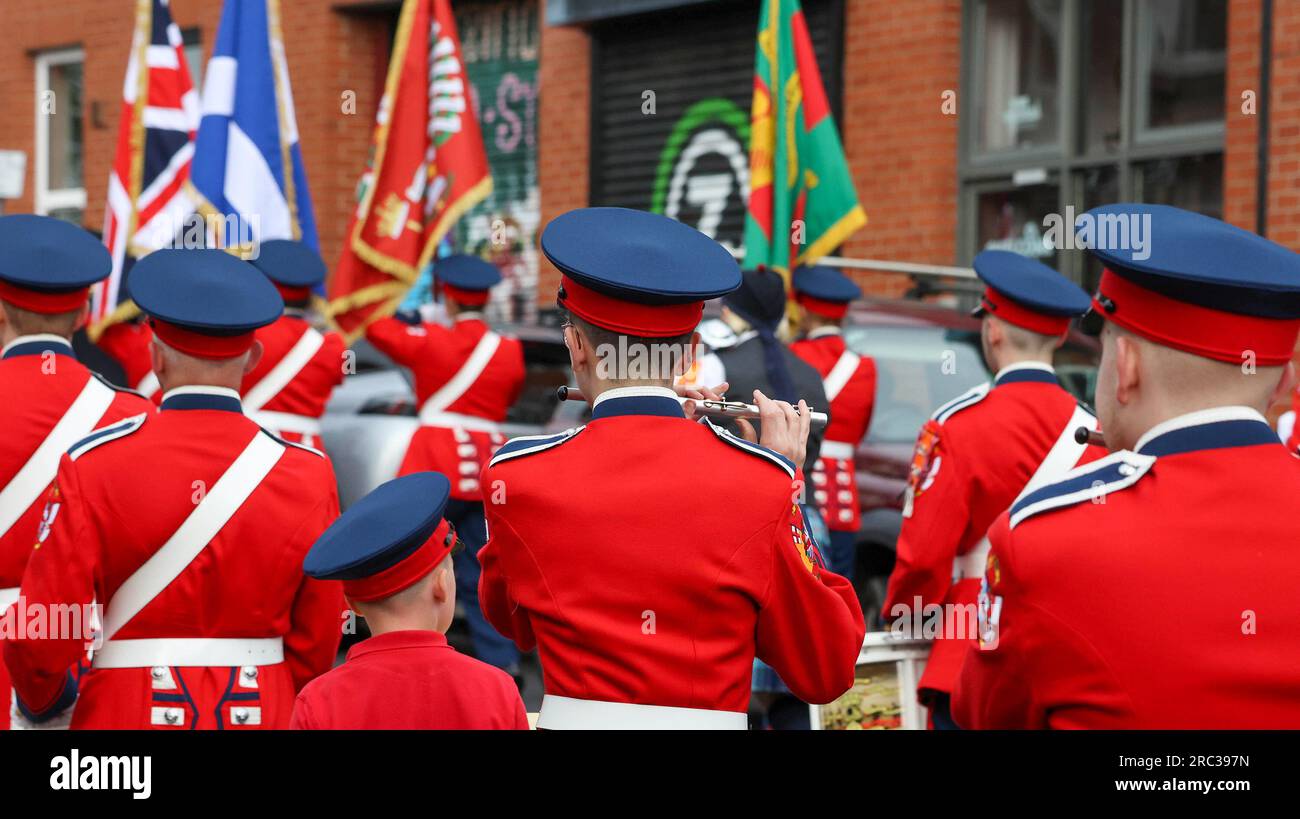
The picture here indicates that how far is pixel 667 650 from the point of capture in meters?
3.02

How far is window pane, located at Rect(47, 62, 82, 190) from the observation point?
17781mm

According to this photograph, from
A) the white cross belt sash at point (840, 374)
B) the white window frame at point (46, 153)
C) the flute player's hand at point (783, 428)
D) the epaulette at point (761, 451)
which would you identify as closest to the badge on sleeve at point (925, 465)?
the flute player's hand at point (783, 428)

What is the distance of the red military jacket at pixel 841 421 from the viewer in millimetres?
7344

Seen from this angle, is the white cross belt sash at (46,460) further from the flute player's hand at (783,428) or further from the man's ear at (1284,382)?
the man's ear at (1284,382)

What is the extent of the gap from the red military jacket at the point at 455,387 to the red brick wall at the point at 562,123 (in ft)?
18.3

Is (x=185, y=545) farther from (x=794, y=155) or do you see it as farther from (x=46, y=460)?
(x=794, y=155)

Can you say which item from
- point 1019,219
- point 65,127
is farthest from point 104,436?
point 65,127

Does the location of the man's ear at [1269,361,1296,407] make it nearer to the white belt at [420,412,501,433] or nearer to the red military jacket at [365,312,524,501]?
the red military jacket at [365,312,524,501]

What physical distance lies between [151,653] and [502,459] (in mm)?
1253

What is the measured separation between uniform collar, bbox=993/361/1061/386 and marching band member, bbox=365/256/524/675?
3.40m

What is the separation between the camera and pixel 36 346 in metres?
4.68

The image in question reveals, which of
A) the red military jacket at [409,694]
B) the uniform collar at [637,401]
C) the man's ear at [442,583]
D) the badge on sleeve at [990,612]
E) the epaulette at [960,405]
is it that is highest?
the uniform collar at [637,401]

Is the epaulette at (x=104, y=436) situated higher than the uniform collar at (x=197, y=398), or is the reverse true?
the uniform collar at (x=197, y=398)
